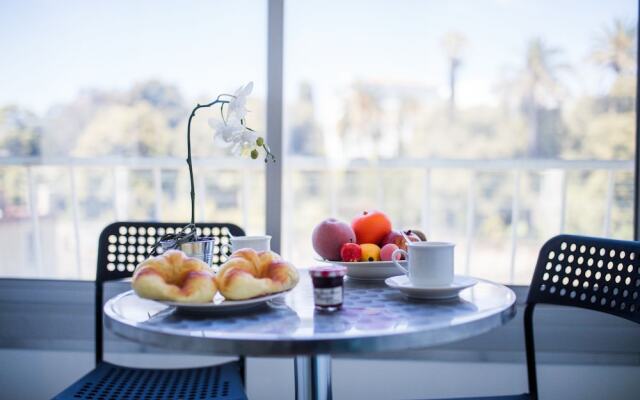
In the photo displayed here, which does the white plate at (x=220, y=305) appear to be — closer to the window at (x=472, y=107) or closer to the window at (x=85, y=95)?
the window at (x=85, y=95)

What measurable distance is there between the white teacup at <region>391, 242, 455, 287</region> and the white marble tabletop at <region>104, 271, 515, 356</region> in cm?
4

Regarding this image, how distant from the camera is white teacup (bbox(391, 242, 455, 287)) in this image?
1.10 meters

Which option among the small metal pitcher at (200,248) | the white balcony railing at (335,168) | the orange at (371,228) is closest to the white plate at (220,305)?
the small metal pitcher at (200,248)

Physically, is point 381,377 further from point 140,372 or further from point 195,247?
point 195,247

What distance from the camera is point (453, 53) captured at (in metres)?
7.09

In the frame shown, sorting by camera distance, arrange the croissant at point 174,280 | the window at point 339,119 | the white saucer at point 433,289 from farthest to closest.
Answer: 1. the window at point 339,119
2. the white saucer at point 433,289
3. the croissant at point 174,280

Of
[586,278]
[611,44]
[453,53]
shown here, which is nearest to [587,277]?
[586,278]

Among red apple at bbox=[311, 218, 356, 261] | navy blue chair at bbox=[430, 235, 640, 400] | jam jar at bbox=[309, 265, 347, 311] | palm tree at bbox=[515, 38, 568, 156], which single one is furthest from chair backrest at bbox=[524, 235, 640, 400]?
palm tree at bbox=[515, 38, 568, 156]

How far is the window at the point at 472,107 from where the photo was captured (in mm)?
5422

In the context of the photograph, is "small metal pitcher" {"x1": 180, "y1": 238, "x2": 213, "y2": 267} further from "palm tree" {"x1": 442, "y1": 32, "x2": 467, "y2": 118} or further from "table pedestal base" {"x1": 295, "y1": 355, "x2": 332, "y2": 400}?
"palm tree" {"x1": 442, "y1": 32, "x2": 467, "y2": 118}

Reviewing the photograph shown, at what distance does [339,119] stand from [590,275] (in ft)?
23.7

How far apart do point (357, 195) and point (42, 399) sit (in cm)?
535

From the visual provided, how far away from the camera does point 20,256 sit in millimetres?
4051

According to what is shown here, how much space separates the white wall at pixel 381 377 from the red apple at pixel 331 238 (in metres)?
0.96
